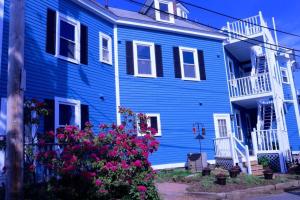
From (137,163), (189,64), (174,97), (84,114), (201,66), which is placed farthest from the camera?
(201,66)

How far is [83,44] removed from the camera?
13.2 meters

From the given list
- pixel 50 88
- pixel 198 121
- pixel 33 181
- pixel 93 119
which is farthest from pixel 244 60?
pixel 33 181

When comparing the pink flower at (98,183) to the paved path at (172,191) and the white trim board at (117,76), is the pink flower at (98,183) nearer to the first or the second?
the paved path at (172,191)

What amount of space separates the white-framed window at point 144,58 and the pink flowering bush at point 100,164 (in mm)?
7440

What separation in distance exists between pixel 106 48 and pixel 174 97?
435 cm

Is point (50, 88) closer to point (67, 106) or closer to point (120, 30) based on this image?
point (67, 106)

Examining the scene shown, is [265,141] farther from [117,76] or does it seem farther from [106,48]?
[106,48]

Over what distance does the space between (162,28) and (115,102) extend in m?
5.03

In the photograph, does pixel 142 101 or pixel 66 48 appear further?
pixel 142 101

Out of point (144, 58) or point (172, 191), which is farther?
point (144, 58)

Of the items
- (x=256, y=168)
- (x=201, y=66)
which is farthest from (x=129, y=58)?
(x=256, y=168)

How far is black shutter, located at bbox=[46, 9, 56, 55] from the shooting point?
11.6m

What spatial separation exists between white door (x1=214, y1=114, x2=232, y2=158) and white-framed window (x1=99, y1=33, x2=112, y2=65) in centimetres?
680

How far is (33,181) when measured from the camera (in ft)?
23.2
